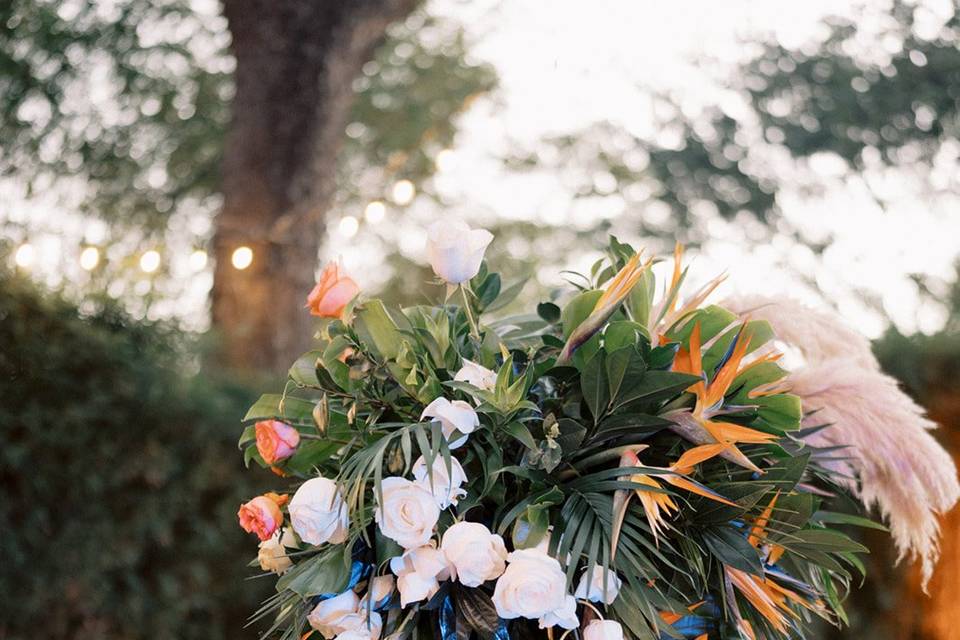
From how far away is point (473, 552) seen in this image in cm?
106

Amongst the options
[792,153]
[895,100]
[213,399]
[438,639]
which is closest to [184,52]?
[213,399]

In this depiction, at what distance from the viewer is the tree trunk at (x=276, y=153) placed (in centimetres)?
484

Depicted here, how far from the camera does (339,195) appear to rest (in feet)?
23.4

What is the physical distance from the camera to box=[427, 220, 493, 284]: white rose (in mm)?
1231

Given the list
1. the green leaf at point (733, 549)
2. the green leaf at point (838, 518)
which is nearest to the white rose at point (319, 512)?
the green leaf at point (733, 549)

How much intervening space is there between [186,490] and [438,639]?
2.49 m

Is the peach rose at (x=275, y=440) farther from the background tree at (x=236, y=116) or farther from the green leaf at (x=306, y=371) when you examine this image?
the background tree at (x=236, y=116)

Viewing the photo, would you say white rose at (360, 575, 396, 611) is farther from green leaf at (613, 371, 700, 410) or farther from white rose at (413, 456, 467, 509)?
green leaf at (613, 371, 700, 410)

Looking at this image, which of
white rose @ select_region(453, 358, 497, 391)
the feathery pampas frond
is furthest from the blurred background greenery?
white rose @ select_region(453, 358, 497, 391)

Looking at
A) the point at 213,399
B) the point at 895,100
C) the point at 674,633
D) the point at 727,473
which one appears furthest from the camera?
the point at 895,100

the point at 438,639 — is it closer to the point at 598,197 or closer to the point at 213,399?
the point at 213,399

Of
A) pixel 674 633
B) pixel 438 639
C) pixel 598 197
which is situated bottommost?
pixel 598 197

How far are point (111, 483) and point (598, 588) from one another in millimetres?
2566

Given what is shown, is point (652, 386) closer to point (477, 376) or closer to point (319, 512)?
point (477, 376)
